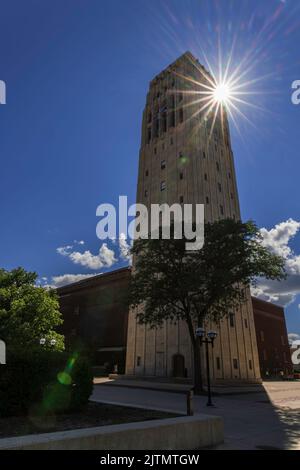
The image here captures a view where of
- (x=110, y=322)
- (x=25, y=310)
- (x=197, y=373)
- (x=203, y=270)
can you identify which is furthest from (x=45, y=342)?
(x=110, y=322)

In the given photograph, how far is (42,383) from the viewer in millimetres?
9203

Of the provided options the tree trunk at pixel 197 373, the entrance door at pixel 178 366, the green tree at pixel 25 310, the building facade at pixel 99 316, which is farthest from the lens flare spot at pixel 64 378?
the building facade at pixel 99 316

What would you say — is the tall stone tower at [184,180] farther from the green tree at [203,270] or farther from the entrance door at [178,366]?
the green tree at [203,270]

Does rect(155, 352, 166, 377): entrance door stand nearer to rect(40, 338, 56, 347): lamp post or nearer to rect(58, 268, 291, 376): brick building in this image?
rect(58, 268, 291, 376): brick building

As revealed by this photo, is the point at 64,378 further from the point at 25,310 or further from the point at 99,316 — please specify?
the point at 99,316

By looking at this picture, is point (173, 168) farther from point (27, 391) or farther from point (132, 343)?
point (27, 391)

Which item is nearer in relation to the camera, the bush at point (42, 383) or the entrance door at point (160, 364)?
the bush at point (42, 383)

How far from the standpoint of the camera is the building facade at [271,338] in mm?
74613

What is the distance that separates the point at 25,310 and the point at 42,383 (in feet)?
75.4

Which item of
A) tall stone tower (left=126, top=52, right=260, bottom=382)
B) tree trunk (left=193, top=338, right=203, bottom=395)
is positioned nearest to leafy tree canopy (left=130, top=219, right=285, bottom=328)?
tree trunk (left=193, top=338, right=203, bottom=395)

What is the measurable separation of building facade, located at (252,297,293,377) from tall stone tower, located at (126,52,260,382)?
29659 millimetres

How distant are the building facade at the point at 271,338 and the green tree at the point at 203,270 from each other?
49527 mm

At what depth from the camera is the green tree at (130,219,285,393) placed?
26.0 meters
